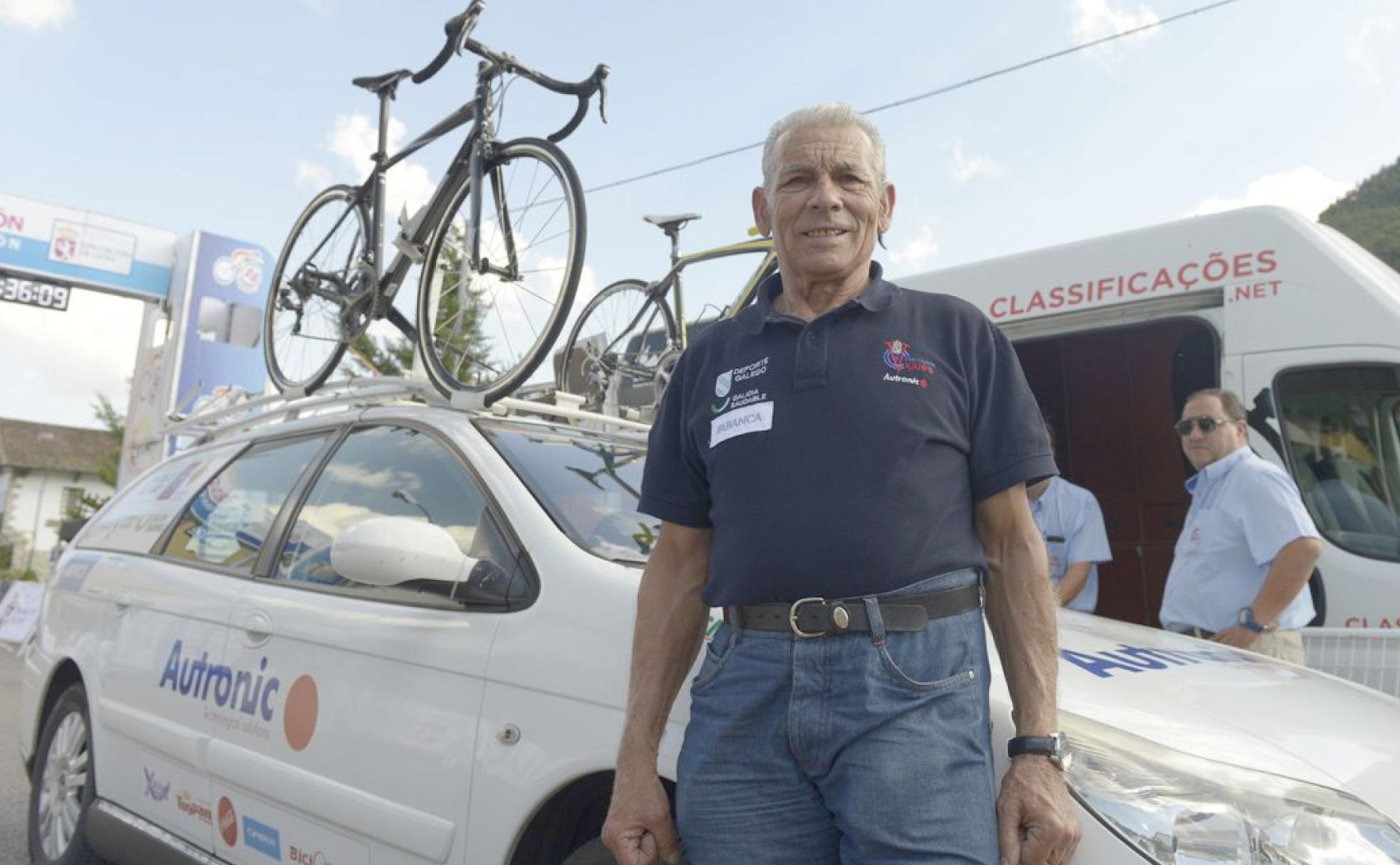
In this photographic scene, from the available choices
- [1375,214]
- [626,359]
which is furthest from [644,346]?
[1375,214]

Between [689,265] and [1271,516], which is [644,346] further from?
[1271,516]

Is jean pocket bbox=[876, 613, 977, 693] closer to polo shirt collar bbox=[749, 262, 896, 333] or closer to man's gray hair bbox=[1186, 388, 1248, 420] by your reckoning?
polo shirt collar bbox=[749, 262, 896, 333]

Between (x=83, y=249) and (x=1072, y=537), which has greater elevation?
(x=83, y=249)

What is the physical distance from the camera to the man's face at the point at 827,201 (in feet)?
6.02

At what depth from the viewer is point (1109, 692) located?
6.04 ft

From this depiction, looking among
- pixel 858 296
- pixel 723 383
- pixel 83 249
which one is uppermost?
pixel 83 249

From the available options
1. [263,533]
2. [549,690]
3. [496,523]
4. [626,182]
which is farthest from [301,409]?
[626,182]

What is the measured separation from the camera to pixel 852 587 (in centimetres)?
163

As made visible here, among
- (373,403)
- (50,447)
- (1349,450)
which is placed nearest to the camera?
(373,403)

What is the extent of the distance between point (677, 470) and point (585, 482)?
824 millimetres

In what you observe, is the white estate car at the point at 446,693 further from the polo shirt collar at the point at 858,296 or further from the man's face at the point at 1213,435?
the man's face at the point at 1213,435

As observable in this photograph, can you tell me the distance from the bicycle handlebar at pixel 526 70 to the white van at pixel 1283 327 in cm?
265

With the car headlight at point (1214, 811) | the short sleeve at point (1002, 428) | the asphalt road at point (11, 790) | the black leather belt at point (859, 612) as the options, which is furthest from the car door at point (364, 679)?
the asphalt road at point (11, 790)

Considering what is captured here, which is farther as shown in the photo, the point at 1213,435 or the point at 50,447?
the point at 50,447
